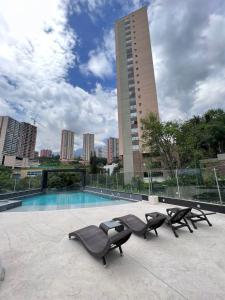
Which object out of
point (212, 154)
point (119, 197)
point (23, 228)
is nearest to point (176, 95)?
point (212, 154)

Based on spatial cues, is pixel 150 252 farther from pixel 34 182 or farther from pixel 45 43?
pixel 34 182

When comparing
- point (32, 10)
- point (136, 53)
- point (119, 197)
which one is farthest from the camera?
point (136, 53)

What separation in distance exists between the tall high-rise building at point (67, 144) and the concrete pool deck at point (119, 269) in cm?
8691

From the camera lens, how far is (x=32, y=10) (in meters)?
8.33

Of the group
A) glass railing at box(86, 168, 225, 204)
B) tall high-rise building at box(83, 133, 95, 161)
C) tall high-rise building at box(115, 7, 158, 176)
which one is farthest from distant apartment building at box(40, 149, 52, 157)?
glass railing at box(86, 168, 225, 204)

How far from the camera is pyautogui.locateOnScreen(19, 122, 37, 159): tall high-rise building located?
69075 millimetres

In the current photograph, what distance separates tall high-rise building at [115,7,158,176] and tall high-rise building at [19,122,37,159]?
51.3 meters

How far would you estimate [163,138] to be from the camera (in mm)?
21875

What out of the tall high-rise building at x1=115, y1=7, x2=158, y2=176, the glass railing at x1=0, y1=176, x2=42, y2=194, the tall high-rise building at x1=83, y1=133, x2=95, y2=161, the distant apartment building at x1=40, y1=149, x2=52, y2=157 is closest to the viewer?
the glass railing at x1=0, y1=176, x2=42, y2=194

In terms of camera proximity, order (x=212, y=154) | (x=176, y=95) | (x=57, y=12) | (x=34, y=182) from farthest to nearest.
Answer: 1. (x=212, y=154)
2. (x=176, y=95)
3. (x=34, y=182)
4. (x=57, y=12)

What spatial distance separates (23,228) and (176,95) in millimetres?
28269

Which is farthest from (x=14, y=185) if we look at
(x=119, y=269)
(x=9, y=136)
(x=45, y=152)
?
(x=45, y=152)

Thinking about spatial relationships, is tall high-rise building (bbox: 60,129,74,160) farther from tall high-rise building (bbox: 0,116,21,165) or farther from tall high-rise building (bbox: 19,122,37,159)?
tall high-rise building (bbox: 0,116,21,165)

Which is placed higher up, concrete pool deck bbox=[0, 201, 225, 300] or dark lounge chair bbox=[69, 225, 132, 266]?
dark lounge chair bbox=[69, 225, 132, 266]
